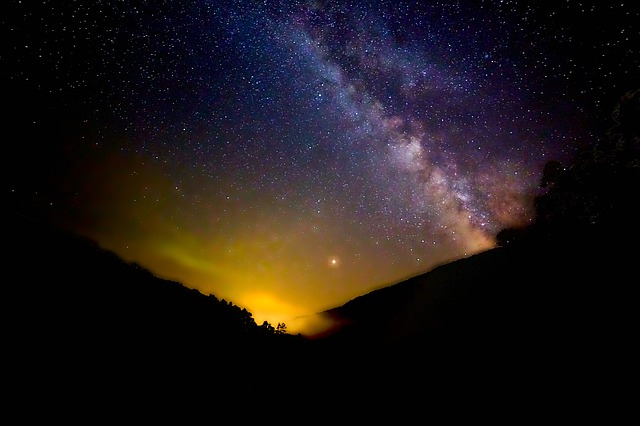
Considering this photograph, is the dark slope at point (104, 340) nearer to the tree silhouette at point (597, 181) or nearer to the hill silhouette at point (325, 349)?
the hill silhouette at point (325, 349)

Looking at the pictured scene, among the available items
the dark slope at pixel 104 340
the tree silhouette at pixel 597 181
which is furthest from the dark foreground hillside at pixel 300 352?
the tree silhouette at pixel 597 181

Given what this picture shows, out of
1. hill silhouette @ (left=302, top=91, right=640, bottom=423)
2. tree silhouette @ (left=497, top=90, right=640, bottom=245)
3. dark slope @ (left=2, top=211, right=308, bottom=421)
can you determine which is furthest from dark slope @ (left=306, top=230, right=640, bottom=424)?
tree silhouette @ (left=497, top=90, right=640, bottom=245)

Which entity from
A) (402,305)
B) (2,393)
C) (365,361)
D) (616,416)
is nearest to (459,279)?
(402,305)

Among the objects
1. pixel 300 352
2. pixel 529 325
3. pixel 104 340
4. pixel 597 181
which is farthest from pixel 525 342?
pixel 597 181

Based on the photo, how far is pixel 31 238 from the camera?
27.7 ft

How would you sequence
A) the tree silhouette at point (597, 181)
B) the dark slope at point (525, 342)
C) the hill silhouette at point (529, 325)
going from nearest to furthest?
1. the dark slope at point (525, 342)
2. the hill silhouette at point (529, 325)
3. the tree silhouette at point (597, 181)

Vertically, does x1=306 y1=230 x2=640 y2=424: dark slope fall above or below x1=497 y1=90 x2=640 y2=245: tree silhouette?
below

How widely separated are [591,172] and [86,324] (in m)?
A: 30.4

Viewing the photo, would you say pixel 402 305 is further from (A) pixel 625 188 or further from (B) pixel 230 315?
(A) pixel 625 188

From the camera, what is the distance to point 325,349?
12.1m

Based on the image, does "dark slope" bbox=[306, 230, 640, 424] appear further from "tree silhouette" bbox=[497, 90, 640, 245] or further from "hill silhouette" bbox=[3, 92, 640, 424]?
"tree silhouette" bbox=[497, 90, 640, 245]

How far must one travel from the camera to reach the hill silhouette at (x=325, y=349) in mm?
5305

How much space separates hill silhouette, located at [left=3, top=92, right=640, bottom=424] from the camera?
209 inches

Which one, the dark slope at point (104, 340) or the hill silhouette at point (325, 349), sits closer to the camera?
the dark slope at point (104, 340)
